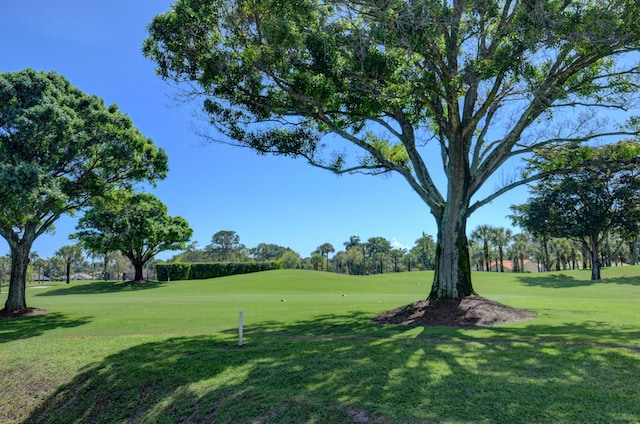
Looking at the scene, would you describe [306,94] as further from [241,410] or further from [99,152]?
[99,152]

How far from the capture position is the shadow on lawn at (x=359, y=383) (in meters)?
5.38

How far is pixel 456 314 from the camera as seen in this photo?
39.5 ft

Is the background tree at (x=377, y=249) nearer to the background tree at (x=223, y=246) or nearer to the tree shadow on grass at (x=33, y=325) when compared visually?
the background tree at (x=223, y=246)

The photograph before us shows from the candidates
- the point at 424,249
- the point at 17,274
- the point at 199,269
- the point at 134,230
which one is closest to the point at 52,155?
the point at 17,274

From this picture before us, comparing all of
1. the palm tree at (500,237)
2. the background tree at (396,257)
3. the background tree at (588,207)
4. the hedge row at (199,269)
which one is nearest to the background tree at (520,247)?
the palm tree at (500,237)

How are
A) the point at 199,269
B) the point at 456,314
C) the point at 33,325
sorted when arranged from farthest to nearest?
the point at 199,269 < the point at 33,325 < the point at 456,314

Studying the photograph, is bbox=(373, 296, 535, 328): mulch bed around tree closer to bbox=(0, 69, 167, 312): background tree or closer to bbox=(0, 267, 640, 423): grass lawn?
bbox=(0, 267, 640, 423): grass lawn

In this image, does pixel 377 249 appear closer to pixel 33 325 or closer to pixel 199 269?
pixel 199 269

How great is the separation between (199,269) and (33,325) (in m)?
41.6

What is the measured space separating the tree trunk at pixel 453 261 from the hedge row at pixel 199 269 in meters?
46.3

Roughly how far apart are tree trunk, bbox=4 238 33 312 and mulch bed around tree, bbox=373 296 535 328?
15.7m

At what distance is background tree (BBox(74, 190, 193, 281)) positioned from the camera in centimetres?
4178

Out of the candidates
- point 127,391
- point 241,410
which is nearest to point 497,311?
point 241,410

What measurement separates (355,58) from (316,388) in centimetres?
879
